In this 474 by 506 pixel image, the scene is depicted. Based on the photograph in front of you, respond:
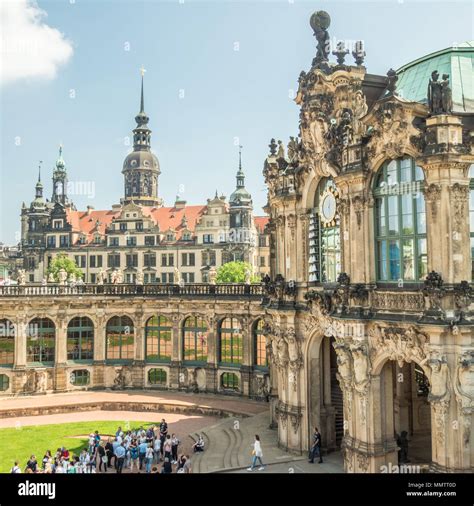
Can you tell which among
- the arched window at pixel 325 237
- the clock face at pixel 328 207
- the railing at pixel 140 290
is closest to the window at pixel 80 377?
the railing at pixel 140 290

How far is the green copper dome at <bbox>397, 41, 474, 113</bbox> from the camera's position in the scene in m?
21.9

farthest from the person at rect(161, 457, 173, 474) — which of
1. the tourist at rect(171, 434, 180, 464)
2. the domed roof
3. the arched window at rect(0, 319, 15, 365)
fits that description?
the domed roof

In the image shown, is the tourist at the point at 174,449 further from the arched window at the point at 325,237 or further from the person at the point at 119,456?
the arched window at the point at 325,237

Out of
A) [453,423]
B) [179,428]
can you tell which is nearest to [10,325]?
[179,428]

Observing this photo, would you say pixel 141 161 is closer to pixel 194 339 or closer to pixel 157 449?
pixel 194 339

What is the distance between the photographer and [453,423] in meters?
18.8

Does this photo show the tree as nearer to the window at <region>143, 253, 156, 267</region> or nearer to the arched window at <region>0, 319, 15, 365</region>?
the window at <region>143, 253, 156, 267</region>

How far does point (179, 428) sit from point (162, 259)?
6461 centimetres

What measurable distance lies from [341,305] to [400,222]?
4.17 m

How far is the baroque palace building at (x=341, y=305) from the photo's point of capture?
1927 cm

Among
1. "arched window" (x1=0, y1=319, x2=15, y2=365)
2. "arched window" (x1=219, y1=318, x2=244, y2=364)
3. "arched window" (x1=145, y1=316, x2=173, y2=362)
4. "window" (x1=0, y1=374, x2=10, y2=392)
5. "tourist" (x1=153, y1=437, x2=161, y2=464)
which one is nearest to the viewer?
"tourist" (x1=153, y1=437, x2=161, y2=464)

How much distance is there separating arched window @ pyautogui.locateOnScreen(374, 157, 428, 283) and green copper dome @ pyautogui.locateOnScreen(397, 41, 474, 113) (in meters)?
3.37

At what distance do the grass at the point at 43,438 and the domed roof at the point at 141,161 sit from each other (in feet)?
317

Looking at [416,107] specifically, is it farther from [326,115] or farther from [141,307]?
[141,307]
